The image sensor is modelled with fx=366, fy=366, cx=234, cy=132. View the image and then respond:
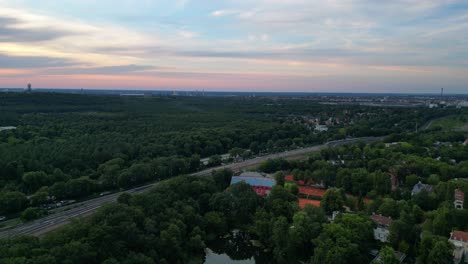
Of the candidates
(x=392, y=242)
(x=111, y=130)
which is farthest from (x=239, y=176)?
(x=111, y=130)

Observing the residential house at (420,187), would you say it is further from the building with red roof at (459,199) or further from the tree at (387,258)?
the tree at (387,258)

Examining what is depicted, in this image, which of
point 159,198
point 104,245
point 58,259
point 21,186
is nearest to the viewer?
point 58,259

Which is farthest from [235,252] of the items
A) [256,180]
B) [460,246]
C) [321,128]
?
[321,128]

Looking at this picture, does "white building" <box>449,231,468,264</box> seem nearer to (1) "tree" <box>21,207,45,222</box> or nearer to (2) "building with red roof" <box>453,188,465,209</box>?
(2) "building with red roof" <box>453,188,465,209</box>

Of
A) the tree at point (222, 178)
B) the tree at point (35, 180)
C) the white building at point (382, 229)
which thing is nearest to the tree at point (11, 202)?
the tree at point (35, 180)

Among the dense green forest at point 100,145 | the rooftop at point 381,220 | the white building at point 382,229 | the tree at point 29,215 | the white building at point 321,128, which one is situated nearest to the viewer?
the white building at point 382,229

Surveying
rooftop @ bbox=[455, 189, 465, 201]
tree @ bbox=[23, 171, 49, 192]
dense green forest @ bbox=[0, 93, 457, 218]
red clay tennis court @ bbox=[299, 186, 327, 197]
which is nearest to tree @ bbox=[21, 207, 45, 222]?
dense green forest @ bbox=[0, 93, 457, 218]

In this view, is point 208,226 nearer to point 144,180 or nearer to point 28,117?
point 144,180

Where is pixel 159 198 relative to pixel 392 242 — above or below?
above
